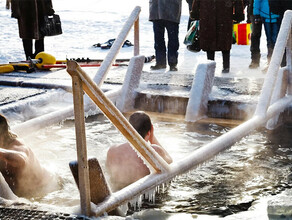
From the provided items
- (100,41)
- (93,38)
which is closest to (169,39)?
(100,41)

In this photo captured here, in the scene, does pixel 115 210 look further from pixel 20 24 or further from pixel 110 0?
pixel 110 0

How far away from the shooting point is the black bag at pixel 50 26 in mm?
9664

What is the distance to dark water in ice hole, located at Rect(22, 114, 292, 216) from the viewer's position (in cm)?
407

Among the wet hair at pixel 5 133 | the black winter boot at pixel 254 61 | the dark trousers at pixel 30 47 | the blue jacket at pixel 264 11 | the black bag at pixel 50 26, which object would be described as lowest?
the black winter boot at pixel 254 61

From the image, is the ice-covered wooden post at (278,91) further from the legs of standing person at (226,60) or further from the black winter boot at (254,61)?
the black winter boot at (254,61)

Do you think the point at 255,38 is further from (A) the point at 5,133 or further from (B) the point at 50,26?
(A) the point at 5,133

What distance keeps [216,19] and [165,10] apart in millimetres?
886

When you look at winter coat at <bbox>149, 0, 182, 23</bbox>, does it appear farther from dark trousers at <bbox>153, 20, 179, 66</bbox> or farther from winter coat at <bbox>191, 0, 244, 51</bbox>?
winter coat at <bbox>191, 0, 244, 51</bbox>

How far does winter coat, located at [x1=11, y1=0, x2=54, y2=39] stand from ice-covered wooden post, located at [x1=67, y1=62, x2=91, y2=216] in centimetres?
694

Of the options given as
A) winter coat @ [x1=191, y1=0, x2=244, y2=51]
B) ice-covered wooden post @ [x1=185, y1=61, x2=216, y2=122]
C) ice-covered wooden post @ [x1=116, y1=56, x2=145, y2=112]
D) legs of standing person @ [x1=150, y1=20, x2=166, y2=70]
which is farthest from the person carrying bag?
ice-covered wooden post @ [x1=185, y1=61, x2=216, y2=122]

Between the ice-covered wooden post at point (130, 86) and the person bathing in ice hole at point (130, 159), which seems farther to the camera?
the ice-covered wooden post at point (130, 86)

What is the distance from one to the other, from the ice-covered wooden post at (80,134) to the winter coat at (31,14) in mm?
6942

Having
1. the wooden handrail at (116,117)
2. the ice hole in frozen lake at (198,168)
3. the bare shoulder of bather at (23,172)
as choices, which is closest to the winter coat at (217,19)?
the ice hole in frozen lake at (198,168)

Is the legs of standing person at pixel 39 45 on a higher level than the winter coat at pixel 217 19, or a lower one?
lower
